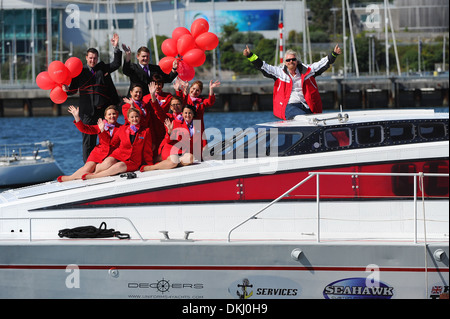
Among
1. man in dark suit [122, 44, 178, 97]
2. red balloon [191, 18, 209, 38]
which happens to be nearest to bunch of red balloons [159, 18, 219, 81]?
red balloon [191, 18, 209, 38]

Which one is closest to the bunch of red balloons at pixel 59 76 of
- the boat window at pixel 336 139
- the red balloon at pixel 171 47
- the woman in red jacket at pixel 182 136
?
the red balloon at pixel 171 47

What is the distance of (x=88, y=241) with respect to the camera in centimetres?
798

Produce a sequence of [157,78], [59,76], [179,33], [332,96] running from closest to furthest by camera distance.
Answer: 1. [157,78]
2. [59,76]
3. [179,33]
4. [332,96]

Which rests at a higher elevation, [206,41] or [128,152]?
[206,41]

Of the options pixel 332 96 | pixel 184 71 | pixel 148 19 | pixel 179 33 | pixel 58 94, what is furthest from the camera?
pixel 148 19

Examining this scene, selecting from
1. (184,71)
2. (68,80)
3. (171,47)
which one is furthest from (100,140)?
(171,47)

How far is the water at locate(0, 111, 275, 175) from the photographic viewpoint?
99.7 feet

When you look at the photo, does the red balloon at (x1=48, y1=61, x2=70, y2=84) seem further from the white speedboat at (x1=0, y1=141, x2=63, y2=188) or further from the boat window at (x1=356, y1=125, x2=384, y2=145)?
the white speedboat at (x1=0, y1=141, x2=63, y2=188)

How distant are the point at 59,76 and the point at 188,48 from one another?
5.53 ft

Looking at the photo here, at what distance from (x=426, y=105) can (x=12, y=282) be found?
50746 millimetres

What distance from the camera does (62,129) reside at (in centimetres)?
4469

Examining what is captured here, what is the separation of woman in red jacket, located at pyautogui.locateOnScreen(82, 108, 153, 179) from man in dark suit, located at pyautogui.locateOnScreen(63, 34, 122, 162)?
4.28ft

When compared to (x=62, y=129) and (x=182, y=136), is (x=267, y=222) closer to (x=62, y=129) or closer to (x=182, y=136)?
(x=182, y=136)
